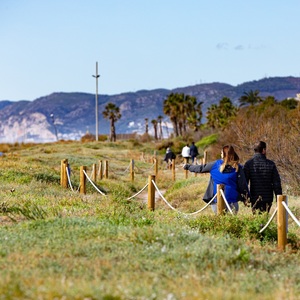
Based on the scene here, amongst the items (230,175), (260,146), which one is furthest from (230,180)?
(260,146)

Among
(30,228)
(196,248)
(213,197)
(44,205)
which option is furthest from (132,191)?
(196,248)

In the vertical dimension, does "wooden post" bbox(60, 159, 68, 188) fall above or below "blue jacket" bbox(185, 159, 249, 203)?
below

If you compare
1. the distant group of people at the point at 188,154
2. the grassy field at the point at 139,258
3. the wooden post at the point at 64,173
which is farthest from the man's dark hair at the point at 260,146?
the distant group of people at the point at 188,154

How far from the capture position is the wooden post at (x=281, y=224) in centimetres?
969

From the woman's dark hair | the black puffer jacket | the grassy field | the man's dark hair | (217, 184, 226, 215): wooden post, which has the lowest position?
the grassy field

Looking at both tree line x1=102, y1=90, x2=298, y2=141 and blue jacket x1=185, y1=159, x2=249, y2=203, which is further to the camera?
tree line x1=102, y1=90, x2=298, y2=141

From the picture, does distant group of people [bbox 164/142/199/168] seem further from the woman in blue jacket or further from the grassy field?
the grassy field

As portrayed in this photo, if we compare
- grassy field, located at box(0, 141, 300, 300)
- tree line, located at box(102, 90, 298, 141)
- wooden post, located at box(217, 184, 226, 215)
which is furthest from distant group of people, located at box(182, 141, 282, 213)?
tree line, located at box(102, 90, 298, 141)

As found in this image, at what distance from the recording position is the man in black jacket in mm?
11406

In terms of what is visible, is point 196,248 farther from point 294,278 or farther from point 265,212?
point 265,212

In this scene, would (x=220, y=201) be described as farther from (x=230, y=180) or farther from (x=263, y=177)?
(x=263, y=177)

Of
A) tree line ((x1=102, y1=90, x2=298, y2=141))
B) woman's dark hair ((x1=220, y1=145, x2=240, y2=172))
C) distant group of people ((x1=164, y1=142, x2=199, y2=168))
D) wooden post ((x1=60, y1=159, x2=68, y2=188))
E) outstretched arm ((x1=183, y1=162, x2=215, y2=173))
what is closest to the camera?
woman's dark hair ((x1=220, y1=145, x2=240, y2=172))

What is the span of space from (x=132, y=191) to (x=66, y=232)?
15389 millimetres

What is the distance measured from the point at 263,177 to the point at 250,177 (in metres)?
0.24
